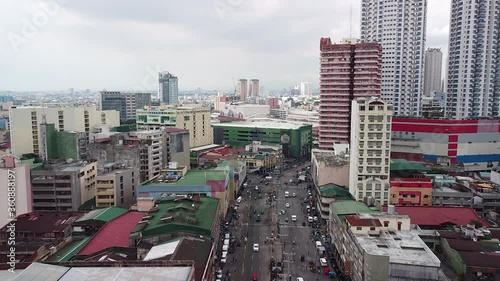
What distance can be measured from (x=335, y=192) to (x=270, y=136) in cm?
4117

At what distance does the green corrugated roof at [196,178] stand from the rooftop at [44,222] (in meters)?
8.27

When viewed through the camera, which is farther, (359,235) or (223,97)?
(223,97)

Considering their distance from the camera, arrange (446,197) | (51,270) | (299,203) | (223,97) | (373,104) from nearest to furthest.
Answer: (51,270) < (373,104) < (446,197) < (299,203) < (223,97)

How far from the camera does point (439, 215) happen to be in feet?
102

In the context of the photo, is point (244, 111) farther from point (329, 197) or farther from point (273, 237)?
point (273, 237)

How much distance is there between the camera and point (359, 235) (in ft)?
84.0

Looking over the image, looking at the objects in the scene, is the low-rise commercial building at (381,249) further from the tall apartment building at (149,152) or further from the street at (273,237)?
the tall apartment building at (149,152)

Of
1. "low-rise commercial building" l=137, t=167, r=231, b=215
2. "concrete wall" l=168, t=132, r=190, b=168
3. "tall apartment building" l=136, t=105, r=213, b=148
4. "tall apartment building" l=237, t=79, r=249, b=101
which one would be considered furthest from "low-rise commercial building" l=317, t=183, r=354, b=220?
"tall apartment building" l=237, t=79, r=249, b=101

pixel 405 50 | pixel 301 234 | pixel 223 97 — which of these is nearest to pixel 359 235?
pixel 301 234

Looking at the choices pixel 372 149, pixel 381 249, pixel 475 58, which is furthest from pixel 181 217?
pixel 475 58

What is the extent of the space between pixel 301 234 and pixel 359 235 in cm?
1045

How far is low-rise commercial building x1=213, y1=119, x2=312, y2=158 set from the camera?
3014 inches

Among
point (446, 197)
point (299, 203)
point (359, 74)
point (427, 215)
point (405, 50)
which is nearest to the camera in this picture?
point (427, 215)

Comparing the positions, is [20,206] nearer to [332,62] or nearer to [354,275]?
[354,275]
